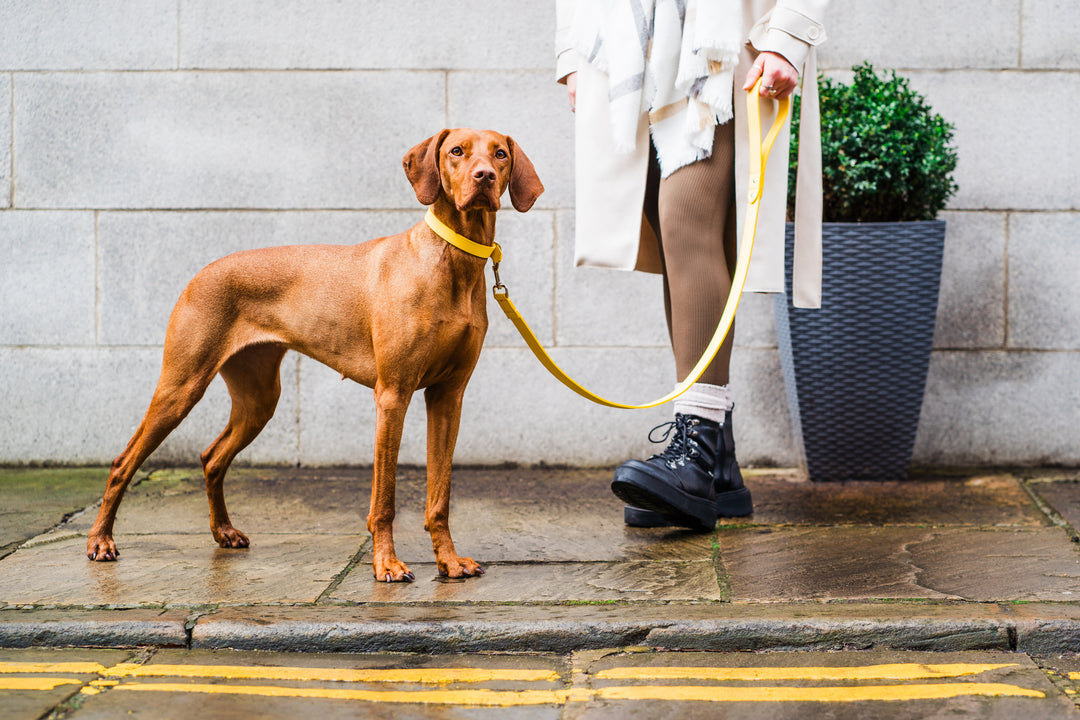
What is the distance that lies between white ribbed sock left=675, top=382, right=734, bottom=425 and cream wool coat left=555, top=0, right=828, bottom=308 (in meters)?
0.37

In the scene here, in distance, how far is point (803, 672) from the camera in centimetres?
249

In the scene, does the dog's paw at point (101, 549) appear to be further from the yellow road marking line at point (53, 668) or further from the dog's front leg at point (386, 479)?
the dog's front leg at point (386, 479)

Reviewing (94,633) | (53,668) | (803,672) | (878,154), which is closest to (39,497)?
(94,633)

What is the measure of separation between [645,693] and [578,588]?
25.4 inches

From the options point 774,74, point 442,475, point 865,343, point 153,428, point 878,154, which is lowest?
point 442,475

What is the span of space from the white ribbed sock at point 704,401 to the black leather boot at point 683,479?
0.02 metres

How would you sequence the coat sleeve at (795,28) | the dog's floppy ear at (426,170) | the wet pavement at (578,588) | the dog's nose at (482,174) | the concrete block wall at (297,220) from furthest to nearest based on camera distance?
the concrete block wall at (297,220) < the coat sleeve at (795,28) < the dog's floppy ear at (426,170) < the dog's nose at (482,174) < the wet pavement at (578,588)

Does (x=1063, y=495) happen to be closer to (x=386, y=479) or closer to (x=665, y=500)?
(x=665, y=500)

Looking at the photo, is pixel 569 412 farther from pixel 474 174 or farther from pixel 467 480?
pixel 474 174

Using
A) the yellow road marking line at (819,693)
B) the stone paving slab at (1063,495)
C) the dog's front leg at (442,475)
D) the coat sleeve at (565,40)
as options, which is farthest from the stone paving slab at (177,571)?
the stone paving slab at (1063,495)

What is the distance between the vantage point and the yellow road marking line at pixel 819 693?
2.32 m

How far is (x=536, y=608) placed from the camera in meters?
2.81

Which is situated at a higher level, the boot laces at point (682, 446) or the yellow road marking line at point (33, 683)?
the boot laces at point (682, 446)

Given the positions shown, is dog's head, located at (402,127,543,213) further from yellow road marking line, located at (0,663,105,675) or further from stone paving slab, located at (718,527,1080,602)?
yellow road marking line, located at (0,663,105,675)
